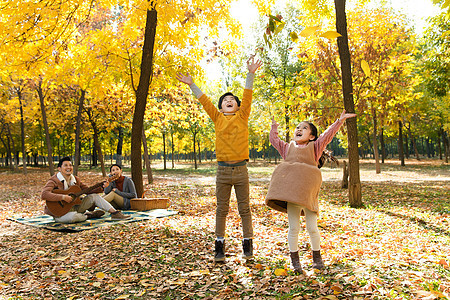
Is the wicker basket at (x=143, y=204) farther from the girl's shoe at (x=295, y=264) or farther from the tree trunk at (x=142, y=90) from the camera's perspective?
the girl's shoe at (x=295, y=264)

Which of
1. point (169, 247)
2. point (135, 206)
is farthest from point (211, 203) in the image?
point (169, 247)

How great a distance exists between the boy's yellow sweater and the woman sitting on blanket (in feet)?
15.0

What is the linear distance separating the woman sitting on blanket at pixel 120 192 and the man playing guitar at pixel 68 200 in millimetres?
717

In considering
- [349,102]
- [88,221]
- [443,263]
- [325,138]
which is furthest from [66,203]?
[349,102]

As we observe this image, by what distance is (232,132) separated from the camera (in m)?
4.40

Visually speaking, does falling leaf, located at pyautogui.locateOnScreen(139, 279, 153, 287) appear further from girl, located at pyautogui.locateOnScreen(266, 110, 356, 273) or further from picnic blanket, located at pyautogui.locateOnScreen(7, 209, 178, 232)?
picnic blanket, located at pyautogui.locateOnScreen(7, 209, 178, 232)

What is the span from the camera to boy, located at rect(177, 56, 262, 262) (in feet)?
14.4

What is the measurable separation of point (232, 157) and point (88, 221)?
174 inches

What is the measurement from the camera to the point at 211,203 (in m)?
10.1

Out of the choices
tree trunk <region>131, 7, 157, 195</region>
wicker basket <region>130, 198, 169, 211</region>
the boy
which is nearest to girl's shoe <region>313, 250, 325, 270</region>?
the boy

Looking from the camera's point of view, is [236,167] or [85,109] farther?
[85,109]

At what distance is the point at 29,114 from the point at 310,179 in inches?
889

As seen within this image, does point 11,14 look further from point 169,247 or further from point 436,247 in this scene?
point 436,247

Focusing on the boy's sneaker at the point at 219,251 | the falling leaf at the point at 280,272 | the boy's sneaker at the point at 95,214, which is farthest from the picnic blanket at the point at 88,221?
the falling leaf at the point at 280,272
